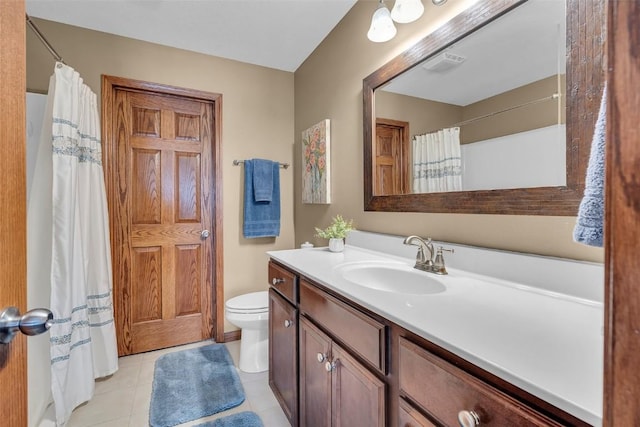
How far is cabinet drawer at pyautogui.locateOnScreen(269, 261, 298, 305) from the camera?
4.40 ft

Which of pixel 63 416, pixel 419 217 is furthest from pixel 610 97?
pixel 63 416

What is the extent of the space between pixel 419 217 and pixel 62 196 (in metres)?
1.83

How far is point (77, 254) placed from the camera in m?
1.60

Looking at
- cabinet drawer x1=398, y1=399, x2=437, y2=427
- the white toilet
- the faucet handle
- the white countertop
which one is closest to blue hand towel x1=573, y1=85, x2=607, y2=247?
the white countertop

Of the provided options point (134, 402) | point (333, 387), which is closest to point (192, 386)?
point (134, 402)

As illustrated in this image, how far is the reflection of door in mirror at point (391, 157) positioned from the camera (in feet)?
4.87

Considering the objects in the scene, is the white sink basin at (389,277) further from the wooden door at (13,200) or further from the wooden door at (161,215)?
the wooden door at (161,215)

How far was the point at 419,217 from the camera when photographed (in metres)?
1.41

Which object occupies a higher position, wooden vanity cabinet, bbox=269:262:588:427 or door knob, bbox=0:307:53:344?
door knob, bbox=0:307:53:344

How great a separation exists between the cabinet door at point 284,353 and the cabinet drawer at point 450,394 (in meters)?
0.71

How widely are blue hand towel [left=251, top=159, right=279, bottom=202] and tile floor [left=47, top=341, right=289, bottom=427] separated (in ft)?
4.20

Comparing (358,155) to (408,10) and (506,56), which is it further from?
(506,56)

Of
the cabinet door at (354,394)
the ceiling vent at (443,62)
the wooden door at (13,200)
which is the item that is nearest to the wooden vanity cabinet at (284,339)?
the cabinet door at (354,394)

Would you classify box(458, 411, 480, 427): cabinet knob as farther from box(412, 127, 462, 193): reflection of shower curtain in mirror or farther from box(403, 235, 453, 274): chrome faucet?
box(412, 127, 462, 193): reflection of shower curtain in mirror
